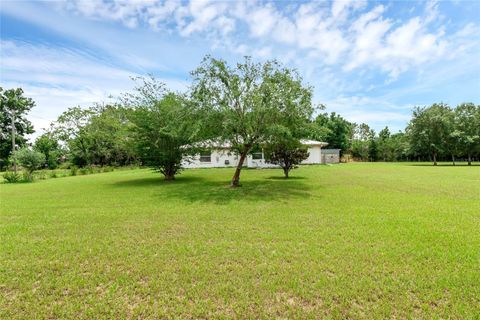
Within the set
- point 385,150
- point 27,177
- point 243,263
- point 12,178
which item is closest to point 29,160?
point 27,177

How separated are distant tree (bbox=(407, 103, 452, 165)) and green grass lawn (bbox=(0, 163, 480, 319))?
29.0m

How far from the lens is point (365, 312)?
243 centimetres

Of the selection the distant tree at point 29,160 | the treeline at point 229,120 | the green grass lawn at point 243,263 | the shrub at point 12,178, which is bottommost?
the green grass lawn at point 243,263

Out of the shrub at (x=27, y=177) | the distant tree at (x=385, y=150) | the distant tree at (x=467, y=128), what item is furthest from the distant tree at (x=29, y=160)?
the distant tree at (x=385, y=150)

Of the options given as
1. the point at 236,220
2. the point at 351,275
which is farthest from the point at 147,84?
the point at 351,275

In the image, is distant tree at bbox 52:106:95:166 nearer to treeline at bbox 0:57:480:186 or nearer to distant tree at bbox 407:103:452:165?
treeline at bbox 0:57:480:186

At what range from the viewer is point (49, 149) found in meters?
36.9

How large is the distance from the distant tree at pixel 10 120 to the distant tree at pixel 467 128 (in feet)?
201

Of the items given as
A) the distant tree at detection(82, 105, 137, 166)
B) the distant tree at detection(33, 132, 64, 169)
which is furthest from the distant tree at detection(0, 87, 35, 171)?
the distant tree at detection(82, 105, 137, 166)

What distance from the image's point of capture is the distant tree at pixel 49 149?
35469mm

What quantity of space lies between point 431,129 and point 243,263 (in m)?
35.5

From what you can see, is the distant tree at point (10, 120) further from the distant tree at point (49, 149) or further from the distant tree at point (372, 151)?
the distant tree at point (372, 151)

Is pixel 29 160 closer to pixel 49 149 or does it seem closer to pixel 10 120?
pixel 49 149

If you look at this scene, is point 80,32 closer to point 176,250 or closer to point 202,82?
point 202,82
